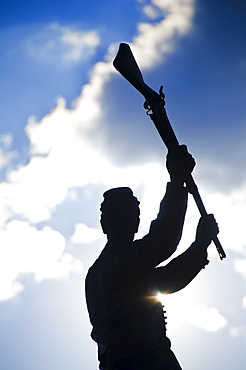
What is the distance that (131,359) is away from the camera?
508 cm

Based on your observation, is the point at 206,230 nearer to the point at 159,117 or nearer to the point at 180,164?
the point at 180,164

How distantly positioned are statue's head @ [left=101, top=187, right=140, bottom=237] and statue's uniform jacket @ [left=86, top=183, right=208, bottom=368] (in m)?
0.17

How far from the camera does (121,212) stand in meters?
5.88

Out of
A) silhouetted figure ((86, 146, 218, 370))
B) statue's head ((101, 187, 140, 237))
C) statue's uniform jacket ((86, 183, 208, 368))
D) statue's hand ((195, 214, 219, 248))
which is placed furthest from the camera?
statue's head ((101, 187, 140, 237))

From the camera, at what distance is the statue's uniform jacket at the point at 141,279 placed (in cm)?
528

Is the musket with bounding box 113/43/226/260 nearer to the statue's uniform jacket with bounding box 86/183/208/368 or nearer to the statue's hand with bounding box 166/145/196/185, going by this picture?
the statue's hand with bounding box 166/145/196/185

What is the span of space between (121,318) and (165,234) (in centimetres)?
94

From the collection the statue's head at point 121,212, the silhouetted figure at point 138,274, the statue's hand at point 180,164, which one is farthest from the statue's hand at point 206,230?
the statue's head at point 121,212

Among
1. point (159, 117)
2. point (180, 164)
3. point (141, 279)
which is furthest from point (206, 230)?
point (159, 117)

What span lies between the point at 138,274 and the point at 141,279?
0.22 feet

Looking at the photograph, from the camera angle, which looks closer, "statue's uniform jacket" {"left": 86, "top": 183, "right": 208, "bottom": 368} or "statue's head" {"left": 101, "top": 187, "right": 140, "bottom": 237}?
"statue's uniform jacket" {"left": 86, "top": 183, "right": 208, "bottom": 368}

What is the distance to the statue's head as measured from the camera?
232 inches

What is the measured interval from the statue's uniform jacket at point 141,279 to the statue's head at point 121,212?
0.17 meters

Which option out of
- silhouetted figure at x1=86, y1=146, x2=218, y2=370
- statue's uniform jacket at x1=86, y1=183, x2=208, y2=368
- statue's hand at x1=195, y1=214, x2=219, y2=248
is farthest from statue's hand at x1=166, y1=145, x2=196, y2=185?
statue's hand at x1=195, y1=214, x2=219, y2=248
